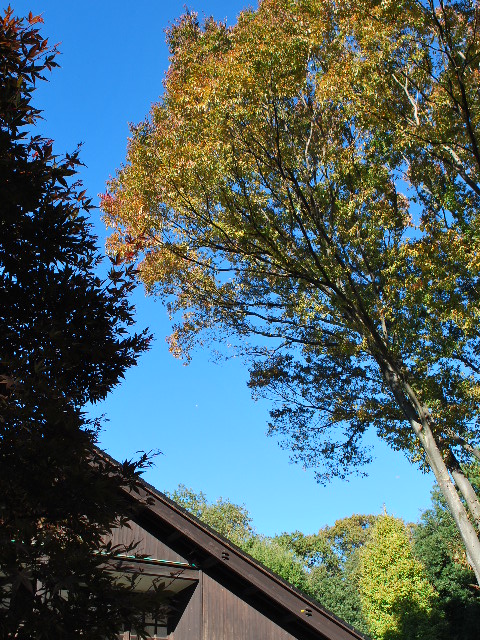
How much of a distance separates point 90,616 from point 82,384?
8.00 feet

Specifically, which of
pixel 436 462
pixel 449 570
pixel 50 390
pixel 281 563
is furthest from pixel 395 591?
pixel 50 390

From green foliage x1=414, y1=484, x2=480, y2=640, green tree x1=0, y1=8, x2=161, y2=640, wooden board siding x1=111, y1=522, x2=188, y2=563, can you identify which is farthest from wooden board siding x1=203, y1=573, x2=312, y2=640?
green foliage x1=414, y1=484, x2=480, y2=640

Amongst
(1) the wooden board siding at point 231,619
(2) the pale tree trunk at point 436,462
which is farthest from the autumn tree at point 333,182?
(1) the wooden board siding at point 231,619

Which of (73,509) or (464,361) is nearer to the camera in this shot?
(73,509)

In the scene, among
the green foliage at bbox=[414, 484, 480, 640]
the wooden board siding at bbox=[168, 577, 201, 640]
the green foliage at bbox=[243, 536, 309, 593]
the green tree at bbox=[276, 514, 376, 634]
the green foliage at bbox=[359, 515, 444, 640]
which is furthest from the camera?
the green tree at bbox=[276, 514, 376, 634]

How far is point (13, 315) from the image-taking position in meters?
5.88

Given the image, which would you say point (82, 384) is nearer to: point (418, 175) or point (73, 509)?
point (73, 509)

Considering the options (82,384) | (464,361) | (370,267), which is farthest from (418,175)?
(82,384)

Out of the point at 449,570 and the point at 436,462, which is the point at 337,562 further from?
the point at 436,462

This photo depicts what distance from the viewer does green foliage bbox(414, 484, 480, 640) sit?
29.9 meters

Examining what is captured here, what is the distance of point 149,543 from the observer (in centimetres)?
948

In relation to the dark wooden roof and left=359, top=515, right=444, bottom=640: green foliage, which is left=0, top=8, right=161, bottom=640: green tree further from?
left=359, top=515, right=444, bottom=640: green foliage

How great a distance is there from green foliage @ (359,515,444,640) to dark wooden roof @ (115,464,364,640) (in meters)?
22.1

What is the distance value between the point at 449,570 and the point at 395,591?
564cm
